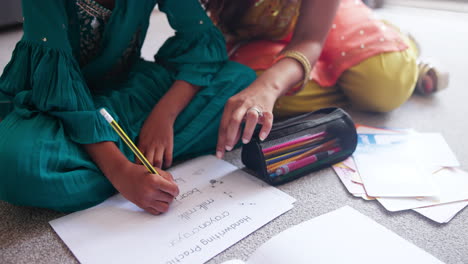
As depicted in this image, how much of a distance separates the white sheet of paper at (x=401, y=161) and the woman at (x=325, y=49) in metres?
0.16

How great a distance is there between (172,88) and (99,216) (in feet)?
0.98

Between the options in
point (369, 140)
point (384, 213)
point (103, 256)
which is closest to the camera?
point (103, 256)

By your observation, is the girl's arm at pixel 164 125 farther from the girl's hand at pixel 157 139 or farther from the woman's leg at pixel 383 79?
the woman's leg at pixel 383 79

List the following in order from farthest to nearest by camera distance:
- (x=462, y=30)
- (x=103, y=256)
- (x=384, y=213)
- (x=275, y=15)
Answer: (x=462, y=30), (x=275, y=15), (x=384, y=213), (x=103, y=256)

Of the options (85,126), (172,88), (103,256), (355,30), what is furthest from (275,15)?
(103,256)

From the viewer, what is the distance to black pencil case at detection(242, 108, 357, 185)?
2.12 feet

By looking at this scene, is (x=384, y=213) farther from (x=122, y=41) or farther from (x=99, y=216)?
(x=122, y=41)

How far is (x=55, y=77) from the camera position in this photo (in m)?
0.63

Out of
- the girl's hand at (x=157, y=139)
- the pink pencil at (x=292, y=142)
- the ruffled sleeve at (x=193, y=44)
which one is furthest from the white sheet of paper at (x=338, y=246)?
the ruffled sleeve at (x=193, y=44)

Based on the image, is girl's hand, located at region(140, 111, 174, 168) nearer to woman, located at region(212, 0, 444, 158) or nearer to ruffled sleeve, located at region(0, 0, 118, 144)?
ruffled sleeve, located at region(0, 0, 118, 144)

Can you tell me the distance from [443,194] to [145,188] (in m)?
0.52

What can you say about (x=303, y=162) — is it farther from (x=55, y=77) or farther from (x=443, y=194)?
(x=55, y=77)

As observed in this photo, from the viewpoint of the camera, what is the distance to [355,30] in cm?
99

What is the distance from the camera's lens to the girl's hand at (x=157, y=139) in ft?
2.16
